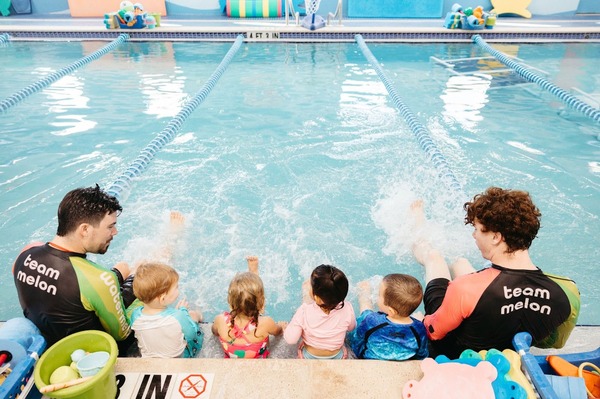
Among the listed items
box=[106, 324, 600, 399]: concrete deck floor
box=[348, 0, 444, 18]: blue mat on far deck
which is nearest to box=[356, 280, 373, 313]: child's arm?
box=[106, 324, 600, 399]: concrete deck floor

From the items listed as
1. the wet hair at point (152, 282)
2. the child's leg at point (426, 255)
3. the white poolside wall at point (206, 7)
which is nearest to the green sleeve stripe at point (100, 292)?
the wet hair at point (152, 282)

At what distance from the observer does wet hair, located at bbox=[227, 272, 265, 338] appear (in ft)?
6.97

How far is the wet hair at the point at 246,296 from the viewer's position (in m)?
2.12

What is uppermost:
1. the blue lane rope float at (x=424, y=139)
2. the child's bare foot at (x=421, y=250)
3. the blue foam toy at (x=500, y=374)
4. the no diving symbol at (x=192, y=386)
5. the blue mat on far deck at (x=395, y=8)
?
the blue mat on far deck at (x=395, y=8)

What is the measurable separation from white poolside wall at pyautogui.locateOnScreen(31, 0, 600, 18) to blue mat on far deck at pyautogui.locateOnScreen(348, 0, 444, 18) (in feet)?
1.42

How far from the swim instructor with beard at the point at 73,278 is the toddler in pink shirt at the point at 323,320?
93 centimetres

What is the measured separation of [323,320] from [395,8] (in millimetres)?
13464

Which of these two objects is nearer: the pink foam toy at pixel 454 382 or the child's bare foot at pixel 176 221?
the pink foam toy at pixel 454 382

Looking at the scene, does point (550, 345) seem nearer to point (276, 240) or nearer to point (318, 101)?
point (276, 240)

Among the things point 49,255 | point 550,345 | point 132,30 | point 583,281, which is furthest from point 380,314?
point 132,30

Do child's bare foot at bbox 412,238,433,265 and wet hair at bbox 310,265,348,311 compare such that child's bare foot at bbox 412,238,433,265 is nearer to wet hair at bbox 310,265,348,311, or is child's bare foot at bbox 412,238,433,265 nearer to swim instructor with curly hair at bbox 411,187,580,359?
swim instructor with curly hair at bbox 411,187,580,359

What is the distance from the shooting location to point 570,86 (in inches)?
302

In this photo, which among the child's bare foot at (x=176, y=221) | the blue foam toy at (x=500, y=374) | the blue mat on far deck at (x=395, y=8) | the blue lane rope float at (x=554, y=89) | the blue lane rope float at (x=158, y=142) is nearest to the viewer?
the blue foam toy at (x=500, y=374)

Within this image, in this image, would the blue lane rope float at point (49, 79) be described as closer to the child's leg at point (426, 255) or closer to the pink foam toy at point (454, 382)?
the child's leg at point (426, 255)
